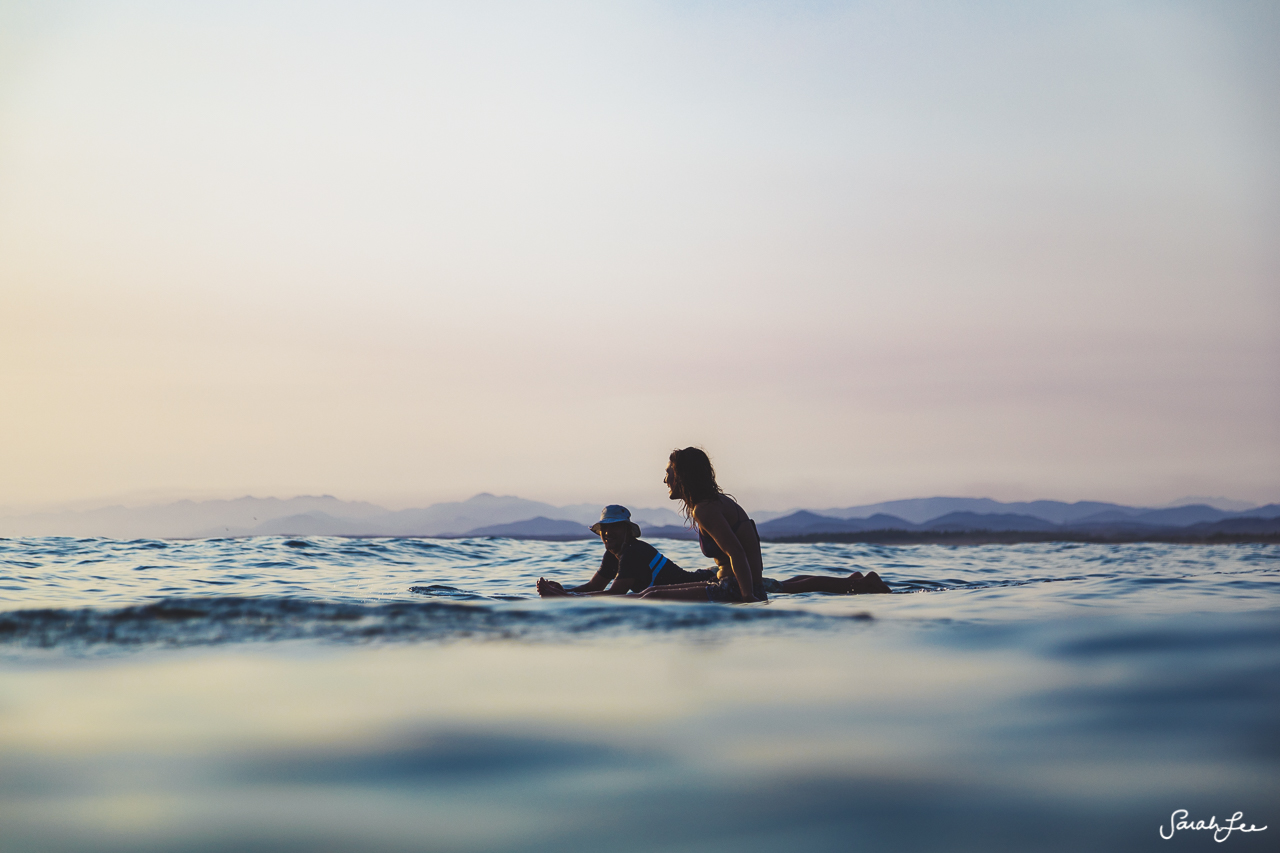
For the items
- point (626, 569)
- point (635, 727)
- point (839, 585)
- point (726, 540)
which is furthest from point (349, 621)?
point (839, 585)

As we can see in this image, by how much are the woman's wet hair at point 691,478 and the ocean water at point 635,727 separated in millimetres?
1551

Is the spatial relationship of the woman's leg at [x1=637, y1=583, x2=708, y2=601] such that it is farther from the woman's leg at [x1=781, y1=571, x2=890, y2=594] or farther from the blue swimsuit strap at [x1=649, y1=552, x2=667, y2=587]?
the woman's leg at [x1=781, y1=571, x2=890, y2=594]

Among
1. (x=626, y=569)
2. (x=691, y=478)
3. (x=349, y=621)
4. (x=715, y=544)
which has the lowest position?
(x=349, y=621)

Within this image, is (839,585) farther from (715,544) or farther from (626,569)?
(626,569)

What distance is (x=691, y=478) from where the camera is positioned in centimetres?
860

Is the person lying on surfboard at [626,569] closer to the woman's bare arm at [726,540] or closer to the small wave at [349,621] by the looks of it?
the woman's bare arm at [726,540]

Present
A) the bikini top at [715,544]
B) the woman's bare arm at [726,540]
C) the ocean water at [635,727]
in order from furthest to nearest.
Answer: the bikini top at [715,544] → the woman's bare arm at [726,540] → the ocean water at [635,727]

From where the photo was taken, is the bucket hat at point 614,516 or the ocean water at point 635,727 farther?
the bucket hat at point 614,516

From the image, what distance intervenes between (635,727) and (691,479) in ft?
15.8

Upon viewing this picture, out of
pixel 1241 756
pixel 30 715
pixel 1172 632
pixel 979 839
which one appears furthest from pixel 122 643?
pixel 1172 632

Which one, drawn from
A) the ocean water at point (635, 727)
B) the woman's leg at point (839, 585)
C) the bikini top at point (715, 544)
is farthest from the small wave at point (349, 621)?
the woman's leg at point (839, 585)

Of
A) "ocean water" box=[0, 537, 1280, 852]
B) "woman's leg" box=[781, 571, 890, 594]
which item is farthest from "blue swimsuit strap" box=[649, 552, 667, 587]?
"woman's leg" box=[781, 571, 890, 594]

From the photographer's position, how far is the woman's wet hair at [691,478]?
8594mm

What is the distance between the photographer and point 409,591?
11.0 meters
